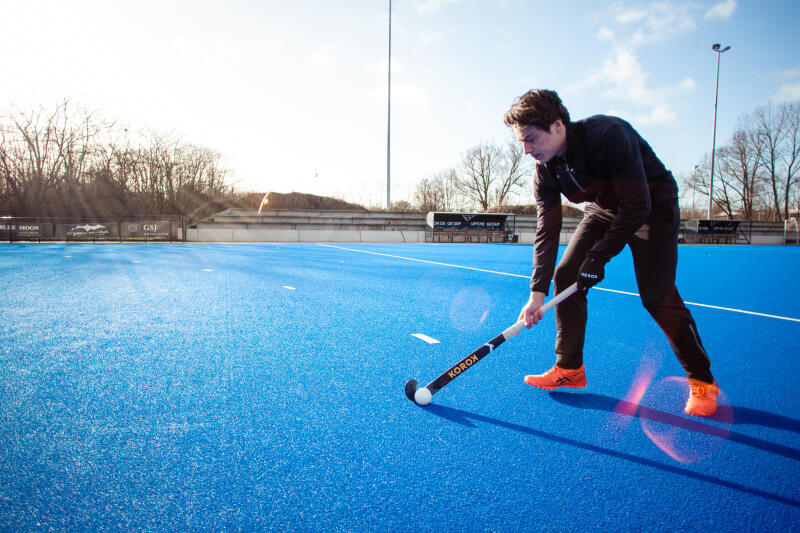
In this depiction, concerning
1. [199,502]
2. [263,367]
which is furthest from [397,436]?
[263,367]

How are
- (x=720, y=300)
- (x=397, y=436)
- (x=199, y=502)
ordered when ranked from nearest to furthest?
(x=199, y=502), (x=397, y=436), (x=720, y=300)

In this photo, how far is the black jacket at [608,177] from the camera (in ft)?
7.55

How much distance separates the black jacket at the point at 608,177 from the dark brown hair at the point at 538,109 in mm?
152

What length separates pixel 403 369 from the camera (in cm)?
327

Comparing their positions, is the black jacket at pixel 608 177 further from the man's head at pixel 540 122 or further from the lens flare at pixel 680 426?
the lens flare at pixel 680 426

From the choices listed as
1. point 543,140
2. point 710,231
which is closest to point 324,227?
point 710,231

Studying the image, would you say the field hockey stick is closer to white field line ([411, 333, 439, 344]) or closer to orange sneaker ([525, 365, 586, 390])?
orange sneaker ([525, 365, 586, 390])

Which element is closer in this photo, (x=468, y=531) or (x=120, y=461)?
(x=468, y=531)

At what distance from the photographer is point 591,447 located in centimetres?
214

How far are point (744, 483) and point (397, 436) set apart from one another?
1469 mm

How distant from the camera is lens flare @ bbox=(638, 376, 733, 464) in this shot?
2.12 meters

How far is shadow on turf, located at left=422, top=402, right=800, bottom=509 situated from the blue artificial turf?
0.5 inches

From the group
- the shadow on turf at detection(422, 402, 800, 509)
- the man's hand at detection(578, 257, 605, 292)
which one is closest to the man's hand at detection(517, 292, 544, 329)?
the man's hand at detection(578, 257, 605, 292)

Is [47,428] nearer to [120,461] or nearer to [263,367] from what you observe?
[120,461]
